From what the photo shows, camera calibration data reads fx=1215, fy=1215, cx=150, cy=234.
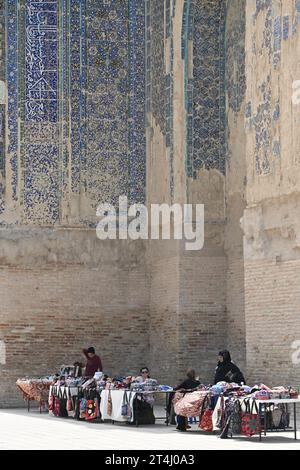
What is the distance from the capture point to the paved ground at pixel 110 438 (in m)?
10.6

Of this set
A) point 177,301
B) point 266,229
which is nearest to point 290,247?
point 266,229

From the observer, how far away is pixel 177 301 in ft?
54.0

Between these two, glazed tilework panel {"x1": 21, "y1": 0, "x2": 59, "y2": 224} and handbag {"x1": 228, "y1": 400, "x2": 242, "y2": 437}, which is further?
glazed tilework panel {"x1": 21, "y1": 0, "x2": 59, "y2": 224}

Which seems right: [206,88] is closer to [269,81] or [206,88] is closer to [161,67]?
[161,67]

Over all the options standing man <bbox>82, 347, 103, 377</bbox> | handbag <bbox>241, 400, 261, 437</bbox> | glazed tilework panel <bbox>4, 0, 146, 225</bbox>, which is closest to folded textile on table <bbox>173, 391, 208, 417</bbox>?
handbag <bbox>241, 400, 261, 437</bbox>

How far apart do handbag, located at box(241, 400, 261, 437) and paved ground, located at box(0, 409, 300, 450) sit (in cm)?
9

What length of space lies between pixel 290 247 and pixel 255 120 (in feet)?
5.53

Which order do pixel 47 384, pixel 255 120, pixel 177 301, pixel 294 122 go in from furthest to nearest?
pixel 177 301
pixel 47 384
pixel 255 120
pixel 294 122

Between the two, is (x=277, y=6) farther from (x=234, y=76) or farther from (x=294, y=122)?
(x=234, y=76)

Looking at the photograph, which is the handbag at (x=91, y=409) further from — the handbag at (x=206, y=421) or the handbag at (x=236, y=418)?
the handbag at (x=236, y=418)

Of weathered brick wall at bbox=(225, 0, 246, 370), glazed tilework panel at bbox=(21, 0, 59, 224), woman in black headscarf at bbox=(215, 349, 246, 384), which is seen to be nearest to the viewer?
woman in black headscarf at bbox=(215, 349, 246, 384)

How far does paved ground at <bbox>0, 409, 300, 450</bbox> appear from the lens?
10.6 metres

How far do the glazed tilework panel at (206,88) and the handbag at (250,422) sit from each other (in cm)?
586

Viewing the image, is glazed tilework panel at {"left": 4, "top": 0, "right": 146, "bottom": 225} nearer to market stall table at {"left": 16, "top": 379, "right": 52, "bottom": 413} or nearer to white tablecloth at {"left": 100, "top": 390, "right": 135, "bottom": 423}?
market stall table at {"left": 16, "top": 379, "right": 52, "bottom": 413}
